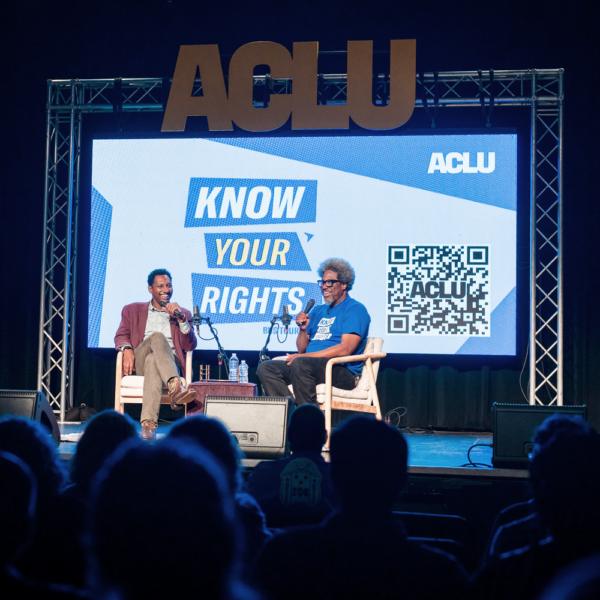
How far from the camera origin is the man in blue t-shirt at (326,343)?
422cm

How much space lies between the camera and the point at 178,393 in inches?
163

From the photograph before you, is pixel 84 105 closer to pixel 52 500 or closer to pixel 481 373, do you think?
pixel 481 373

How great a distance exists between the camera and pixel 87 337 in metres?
5.44

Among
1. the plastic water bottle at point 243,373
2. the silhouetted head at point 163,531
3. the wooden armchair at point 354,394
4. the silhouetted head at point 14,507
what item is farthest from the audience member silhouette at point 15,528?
the plastic water bottle at point 243,373

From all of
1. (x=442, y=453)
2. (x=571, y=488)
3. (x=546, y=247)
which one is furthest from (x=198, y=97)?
(x=571, y=488)

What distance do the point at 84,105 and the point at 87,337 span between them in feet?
6.34

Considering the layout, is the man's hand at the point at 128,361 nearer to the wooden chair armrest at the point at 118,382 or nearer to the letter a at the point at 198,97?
the wooden chair armrest at the point at 118,382

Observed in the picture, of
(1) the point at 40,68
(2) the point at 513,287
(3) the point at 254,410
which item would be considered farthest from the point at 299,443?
(1) the point at 40,68

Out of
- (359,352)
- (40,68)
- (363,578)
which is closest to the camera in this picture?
(363,578)

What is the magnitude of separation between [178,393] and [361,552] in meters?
3.22

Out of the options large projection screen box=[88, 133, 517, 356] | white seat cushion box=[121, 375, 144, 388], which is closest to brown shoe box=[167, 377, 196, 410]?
white seat cushion box=[121, 375, 144, 388]

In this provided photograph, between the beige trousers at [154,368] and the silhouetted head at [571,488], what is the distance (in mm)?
3255

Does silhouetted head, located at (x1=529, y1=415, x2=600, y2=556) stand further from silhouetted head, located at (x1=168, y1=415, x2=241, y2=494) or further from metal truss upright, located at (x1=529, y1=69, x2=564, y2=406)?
metal truss upright, located at (x1=529, y1=69, x2=564, y2=406)

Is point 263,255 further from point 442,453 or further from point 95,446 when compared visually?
point 95,446
